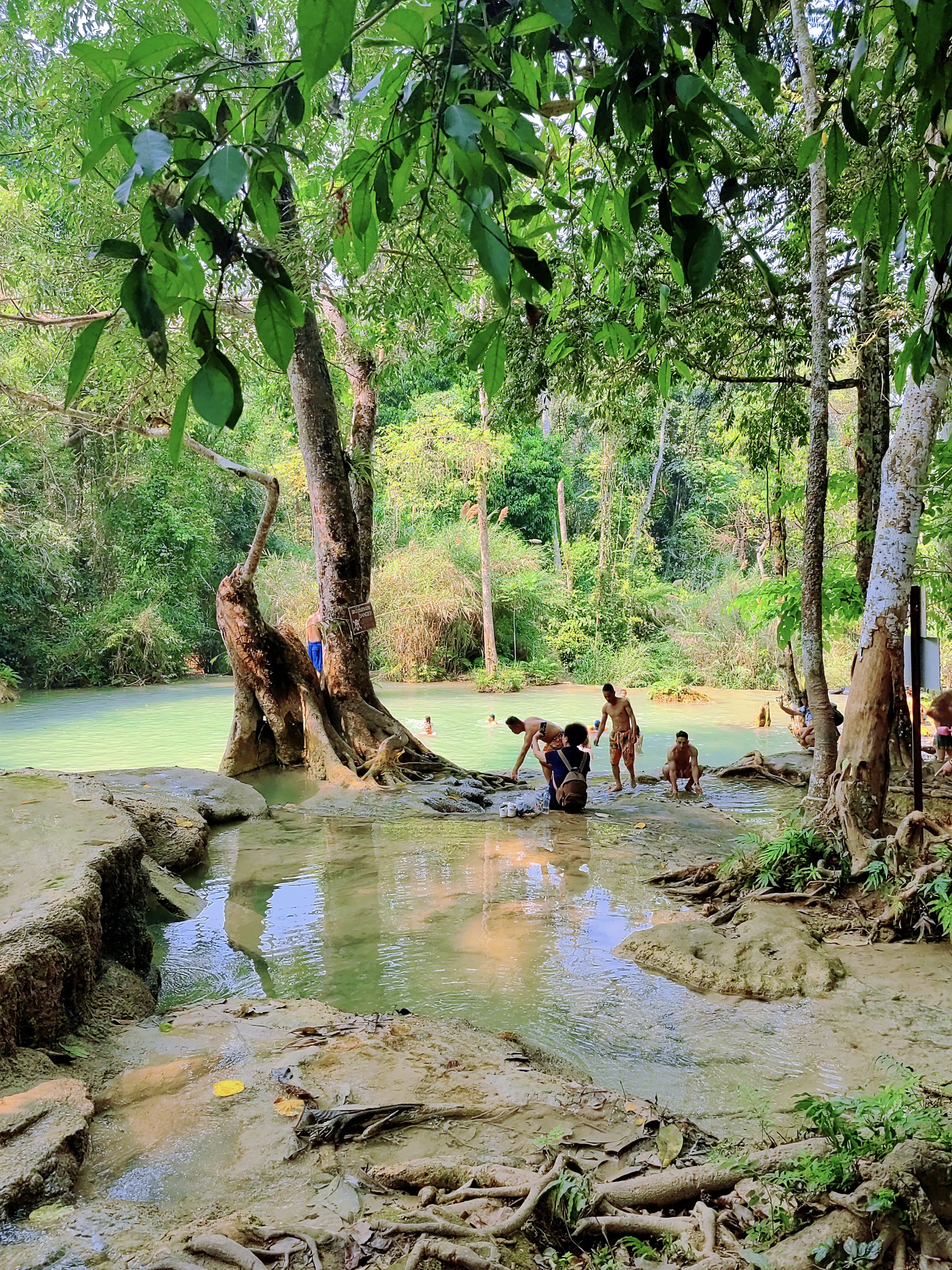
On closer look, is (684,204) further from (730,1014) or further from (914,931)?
(914,931)

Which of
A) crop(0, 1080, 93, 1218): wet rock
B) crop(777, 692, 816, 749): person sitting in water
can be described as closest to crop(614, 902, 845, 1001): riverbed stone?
crop(0, 1080, 93, 1218): wet rock

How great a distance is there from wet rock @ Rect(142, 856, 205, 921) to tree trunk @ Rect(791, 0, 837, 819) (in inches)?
181

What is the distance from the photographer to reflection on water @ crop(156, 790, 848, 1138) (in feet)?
14.0

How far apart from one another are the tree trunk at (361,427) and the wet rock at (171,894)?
5.72 metres

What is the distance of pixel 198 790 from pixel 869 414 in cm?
774

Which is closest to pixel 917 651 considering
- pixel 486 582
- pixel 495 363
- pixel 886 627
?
pixel 886 627

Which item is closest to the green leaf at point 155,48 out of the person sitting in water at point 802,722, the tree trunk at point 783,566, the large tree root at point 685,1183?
the large tree root at point 685,1183

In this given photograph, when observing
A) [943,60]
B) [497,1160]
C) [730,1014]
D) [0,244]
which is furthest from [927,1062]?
Result: [0,244]

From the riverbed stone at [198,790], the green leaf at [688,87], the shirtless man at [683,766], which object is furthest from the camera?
the shirtless man at [683,766]

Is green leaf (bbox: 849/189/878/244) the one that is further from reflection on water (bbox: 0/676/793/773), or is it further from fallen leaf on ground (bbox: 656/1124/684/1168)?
reflection on water (bbox: 0/676/793/773)

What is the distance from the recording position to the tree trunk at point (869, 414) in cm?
784

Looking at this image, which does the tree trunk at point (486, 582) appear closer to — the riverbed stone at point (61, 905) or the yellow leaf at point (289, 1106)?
the riverbed stone at point (61, 905)

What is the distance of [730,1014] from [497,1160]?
88.2 inches

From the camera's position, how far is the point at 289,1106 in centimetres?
325
